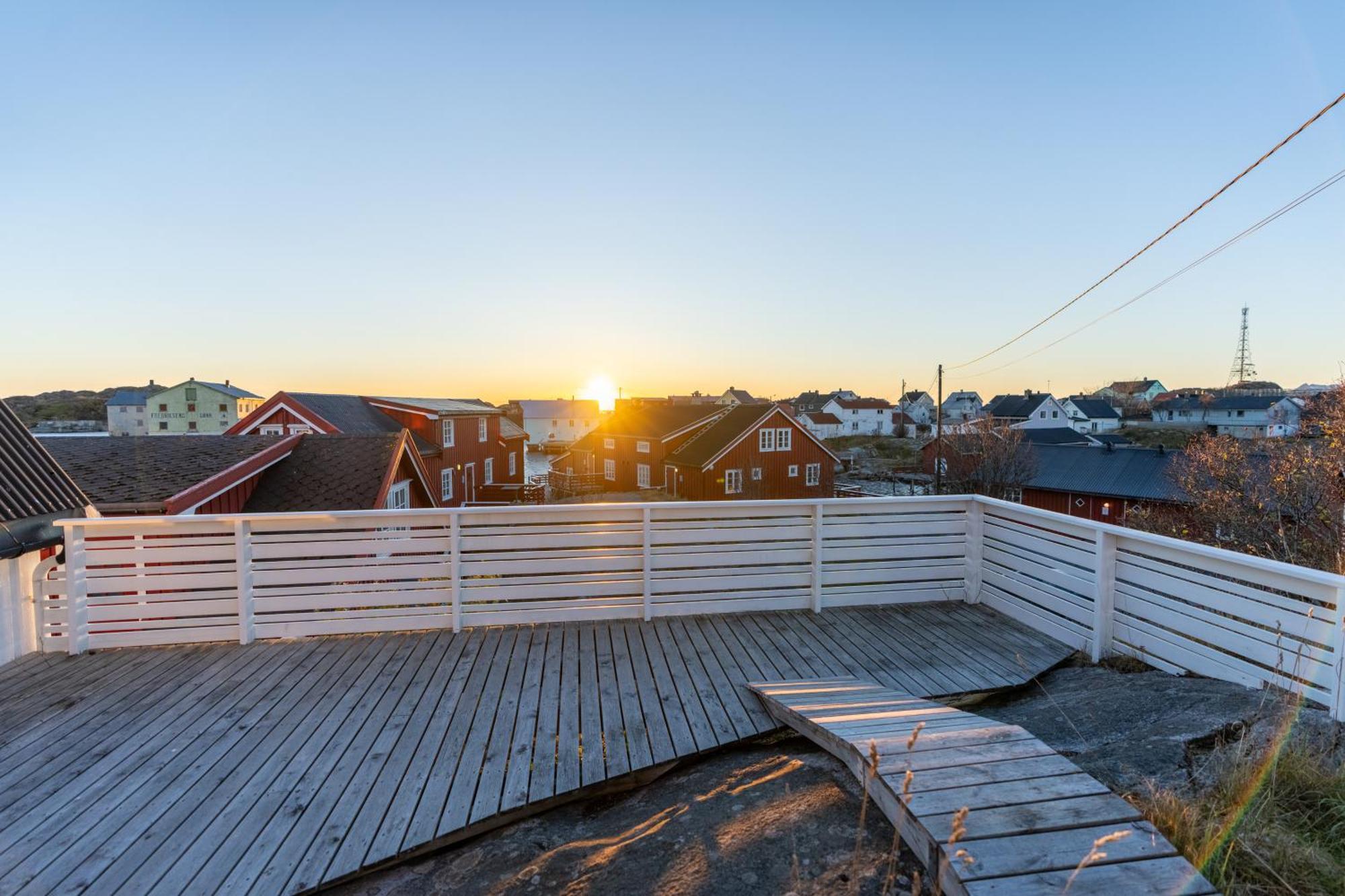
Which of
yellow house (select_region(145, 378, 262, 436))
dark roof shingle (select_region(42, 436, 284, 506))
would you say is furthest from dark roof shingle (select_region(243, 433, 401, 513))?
yellow house (select_region(145, 378, 262, 436))

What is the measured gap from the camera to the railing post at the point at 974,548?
495 cm

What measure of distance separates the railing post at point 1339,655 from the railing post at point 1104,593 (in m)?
1.18

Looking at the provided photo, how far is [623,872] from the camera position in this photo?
6.04 ft

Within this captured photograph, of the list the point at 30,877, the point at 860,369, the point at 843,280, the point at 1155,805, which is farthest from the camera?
the point at 860,369

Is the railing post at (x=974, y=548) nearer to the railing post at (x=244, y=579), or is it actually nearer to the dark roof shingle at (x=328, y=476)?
the railing post at (x=244, y=579)

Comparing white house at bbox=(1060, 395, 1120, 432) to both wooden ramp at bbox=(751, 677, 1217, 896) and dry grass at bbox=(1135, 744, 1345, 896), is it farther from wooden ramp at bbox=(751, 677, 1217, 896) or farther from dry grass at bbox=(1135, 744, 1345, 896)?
wooden ramp at bbox=(751, 677, 1217, 896)

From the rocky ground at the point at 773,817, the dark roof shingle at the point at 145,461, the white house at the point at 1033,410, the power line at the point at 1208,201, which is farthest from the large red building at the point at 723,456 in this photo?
the white house at the point at 1033,410

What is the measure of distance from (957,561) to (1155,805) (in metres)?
3.41

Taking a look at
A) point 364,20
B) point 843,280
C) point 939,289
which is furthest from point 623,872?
point 939,289

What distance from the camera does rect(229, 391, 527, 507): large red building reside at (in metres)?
17.8

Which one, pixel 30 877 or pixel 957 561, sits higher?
pixel 957 561

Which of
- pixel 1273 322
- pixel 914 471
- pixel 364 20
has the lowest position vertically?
pixel 914 471

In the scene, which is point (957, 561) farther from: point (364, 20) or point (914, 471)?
point (914, 471)

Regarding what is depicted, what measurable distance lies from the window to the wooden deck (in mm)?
7043
